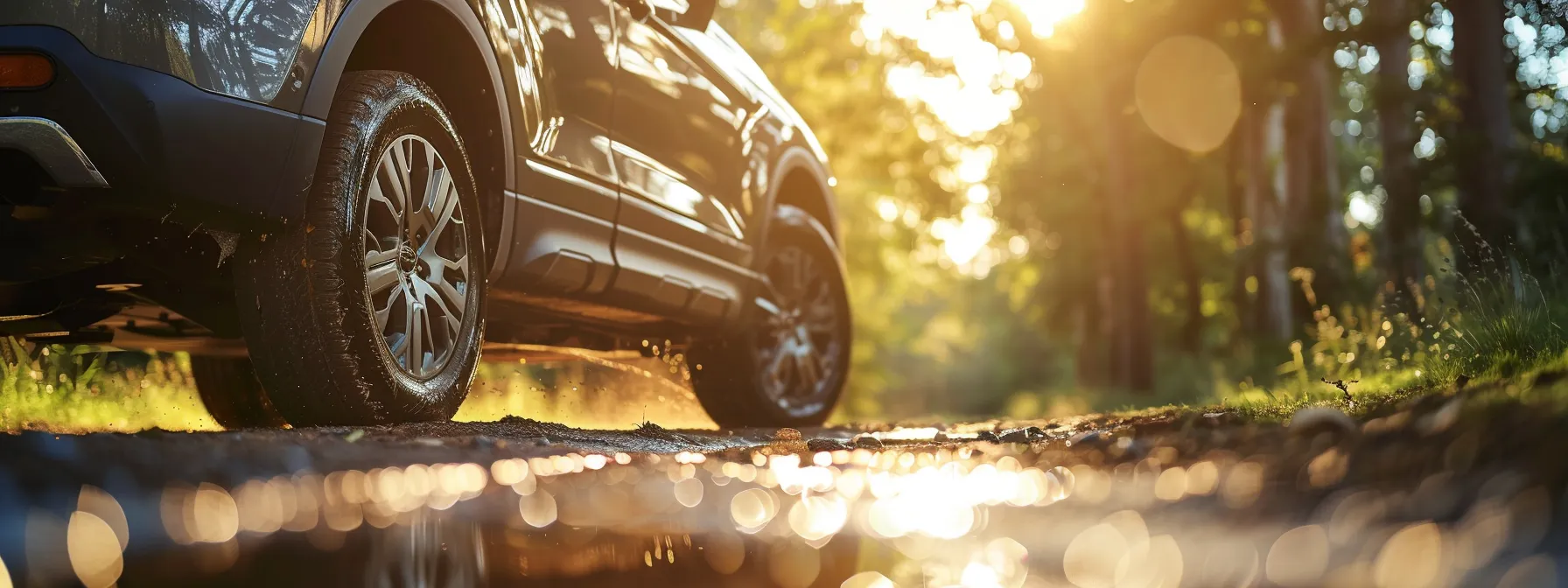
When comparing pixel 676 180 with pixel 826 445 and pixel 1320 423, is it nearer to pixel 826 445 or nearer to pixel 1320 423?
pixel 826 445

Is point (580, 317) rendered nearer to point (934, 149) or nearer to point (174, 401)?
point (174, 401)

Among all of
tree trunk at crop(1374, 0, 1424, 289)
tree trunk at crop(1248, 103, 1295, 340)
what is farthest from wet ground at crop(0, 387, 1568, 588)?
tree trunk at crop(1248, 103, 1295, 340)

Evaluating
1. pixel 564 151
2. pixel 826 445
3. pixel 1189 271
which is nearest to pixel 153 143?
pixel 564 151

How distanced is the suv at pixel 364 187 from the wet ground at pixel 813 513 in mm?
502

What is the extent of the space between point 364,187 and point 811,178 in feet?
11.8

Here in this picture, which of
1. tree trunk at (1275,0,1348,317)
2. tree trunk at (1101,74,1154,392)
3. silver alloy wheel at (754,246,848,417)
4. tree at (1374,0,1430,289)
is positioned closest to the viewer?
silver alloy wheel at (754,246,848,417)

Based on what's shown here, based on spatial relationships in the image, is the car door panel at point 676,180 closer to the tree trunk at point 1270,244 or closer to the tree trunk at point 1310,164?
the tree trunk at point 1310,164

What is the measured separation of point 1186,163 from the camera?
75.4ft

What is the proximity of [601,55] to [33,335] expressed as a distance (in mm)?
1839

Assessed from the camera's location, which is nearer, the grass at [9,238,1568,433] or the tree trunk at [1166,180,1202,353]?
the grass at [9,238,1568,433]

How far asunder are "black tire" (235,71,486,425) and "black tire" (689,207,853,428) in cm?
222

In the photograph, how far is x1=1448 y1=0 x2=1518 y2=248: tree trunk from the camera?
8.85 metres

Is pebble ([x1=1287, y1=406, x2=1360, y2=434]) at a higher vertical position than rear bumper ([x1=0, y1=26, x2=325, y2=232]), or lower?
lower

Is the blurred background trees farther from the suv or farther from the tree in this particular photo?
the suv
